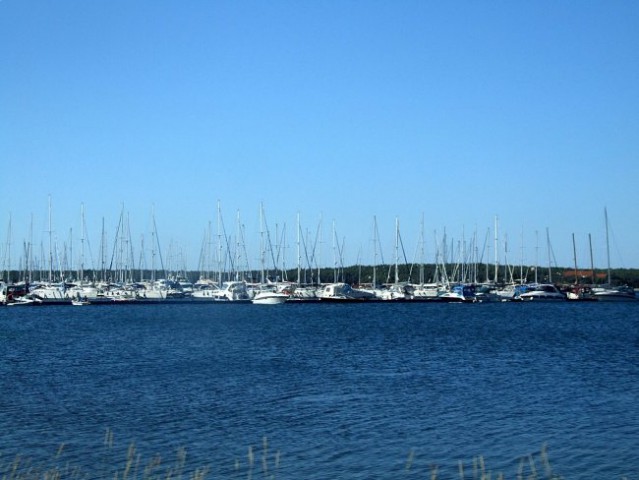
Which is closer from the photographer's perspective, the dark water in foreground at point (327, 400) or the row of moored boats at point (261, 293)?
the dark water in foreground at point (327, 400)

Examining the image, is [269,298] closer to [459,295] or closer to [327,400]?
[459,295]

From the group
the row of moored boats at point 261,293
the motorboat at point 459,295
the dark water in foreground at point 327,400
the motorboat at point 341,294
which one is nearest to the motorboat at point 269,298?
the row of moored boats at point 261,293

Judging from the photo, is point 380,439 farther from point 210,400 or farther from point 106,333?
point 106,333

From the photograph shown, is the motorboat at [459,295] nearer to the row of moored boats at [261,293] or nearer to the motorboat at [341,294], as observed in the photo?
the row of moored boats at [261,293]

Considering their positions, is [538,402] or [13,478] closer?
[13,478]

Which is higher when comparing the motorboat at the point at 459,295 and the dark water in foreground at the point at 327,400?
the motorboat at the point at 459,295

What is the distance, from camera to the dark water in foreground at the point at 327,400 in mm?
24000

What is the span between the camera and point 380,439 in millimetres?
26016

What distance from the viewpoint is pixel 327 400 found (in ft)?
109

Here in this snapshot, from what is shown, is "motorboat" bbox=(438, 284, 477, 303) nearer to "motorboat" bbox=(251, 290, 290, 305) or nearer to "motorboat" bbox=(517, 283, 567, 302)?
"motorboat" bbox=(517, 283, 567, 302)

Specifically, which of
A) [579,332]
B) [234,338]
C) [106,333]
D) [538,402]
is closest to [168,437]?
[538,402]

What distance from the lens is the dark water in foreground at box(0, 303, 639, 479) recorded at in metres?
24.0

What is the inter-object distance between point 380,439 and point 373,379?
13849 millimetres

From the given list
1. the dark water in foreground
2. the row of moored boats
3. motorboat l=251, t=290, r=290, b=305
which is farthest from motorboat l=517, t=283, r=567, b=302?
the dark water in foreground
